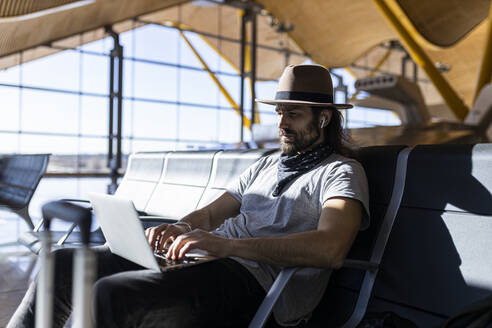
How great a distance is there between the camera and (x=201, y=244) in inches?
69.9

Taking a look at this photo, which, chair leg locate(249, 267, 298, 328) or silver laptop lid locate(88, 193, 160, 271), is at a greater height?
silver laptop lid locate(88, 193, 160, 271)

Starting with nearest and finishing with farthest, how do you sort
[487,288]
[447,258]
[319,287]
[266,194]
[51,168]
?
[487,288]
[447,258]
[319,287]
[266,194]
[51,168]

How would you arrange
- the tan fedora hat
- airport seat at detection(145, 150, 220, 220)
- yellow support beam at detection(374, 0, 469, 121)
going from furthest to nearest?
1. yellow support beam at detection(374, 0, 469, 121)
2. airport seat at detection(145, 150, 220, 220)
3. the tan fedora hat

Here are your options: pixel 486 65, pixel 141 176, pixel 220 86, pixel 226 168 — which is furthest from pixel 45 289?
pixel 220 86

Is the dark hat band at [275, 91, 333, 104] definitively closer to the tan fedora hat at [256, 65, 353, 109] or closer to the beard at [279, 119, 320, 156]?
the tan fedora hat at [256, 65, 353, 109]

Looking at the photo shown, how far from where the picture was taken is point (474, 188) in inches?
68.6

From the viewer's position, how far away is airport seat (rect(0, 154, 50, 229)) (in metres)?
4.56

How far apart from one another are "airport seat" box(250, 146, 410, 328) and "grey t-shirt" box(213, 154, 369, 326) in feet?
0.36

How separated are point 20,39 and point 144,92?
168 inches

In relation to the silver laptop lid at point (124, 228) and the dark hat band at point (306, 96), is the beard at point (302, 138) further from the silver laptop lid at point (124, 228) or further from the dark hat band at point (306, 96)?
the silver laptop lid at point (124, 228)

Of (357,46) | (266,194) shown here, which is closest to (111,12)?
(357,46)

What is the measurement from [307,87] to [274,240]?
775mm

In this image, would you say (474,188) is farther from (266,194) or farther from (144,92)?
(144,92)

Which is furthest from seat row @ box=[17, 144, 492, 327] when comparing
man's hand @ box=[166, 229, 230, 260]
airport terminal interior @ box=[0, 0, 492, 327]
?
airport terminal interior @ box=[0, 0, 492, 327]
